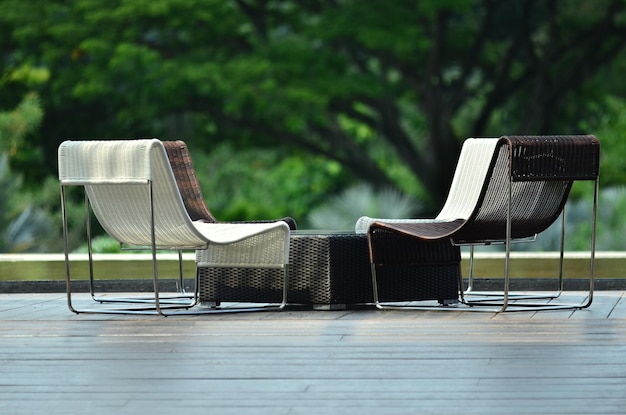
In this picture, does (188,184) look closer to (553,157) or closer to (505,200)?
(505,200)

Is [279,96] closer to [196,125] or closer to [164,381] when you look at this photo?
[196,125]

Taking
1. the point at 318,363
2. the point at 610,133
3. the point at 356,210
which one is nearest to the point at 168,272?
the point at 318,363

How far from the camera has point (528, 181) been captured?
15.5 feet

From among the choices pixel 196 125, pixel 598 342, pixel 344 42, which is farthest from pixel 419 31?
pixel 598 342

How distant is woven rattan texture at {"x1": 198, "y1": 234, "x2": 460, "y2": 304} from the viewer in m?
4.93

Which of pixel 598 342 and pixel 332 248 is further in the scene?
pixel 332 248

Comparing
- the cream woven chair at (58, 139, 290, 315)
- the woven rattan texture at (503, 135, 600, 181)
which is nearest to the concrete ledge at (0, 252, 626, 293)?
the cream woven chair at (58, 139, 290, 315)

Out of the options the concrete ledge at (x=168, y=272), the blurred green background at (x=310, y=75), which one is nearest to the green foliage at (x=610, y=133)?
the blurred green background at (x=310, y=75)

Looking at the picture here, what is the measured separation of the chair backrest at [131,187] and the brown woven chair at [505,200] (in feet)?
2.68

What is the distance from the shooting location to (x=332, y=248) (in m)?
4.92

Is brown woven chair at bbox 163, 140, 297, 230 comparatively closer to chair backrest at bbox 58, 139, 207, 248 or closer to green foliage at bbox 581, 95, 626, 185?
chair backrest at bbox 58, 139, 207, 248

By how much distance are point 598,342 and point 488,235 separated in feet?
4.33

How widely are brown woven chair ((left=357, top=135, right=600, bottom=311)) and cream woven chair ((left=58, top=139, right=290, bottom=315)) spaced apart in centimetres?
48

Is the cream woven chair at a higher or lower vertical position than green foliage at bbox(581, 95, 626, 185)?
higher
